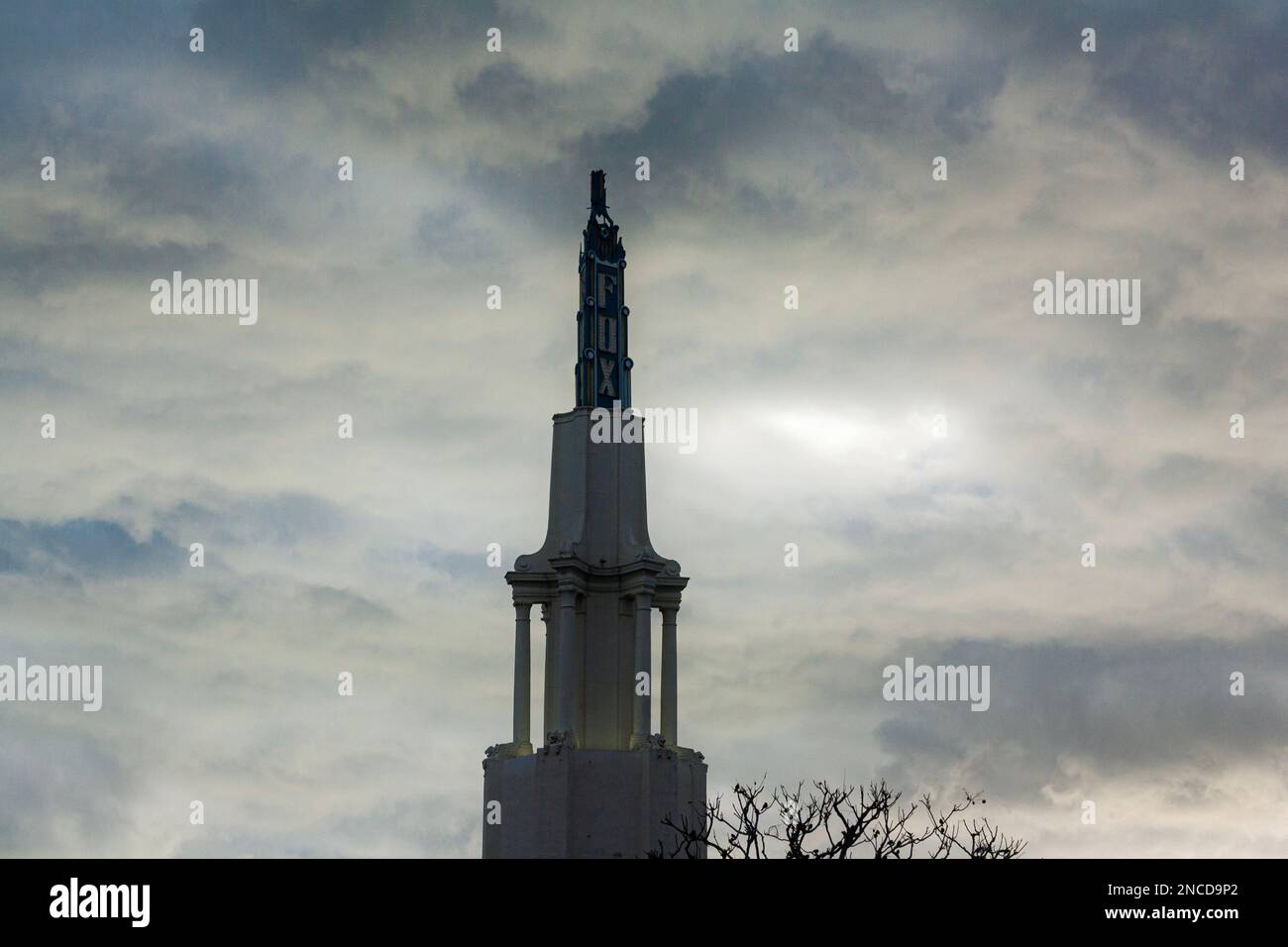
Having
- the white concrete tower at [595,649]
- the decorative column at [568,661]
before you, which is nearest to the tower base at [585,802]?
the white concrete tower at [595,649]

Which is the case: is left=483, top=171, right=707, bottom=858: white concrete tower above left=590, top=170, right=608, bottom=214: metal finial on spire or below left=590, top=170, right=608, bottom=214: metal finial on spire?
below

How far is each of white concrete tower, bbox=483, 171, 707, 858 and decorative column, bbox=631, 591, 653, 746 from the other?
47mm

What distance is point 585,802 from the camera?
61.6 m

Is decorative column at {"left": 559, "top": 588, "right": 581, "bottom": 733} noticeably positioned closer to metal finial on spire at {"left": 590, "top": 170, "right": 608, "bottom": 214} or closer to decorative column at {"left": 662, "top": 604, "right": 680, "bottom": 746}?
decorative column at {"left": 662, "top": 604, "right": 680, "bottom": 746}

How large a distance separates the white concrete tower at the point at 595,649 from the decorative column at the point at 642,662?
0.16 ft

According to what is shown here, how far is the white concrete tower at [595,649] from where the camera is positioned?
61.4 meters

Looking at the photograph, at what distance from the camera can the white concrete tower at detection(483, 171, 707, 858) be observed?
201 feet
